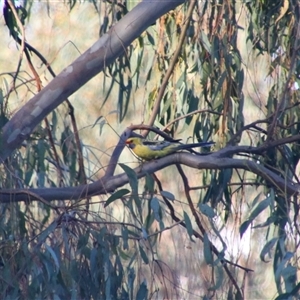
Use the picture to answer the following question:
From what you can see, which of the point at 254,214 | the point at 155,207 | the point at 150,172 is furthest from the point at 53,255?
the point at 254,214

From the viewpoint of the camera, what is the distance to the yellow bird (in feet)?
8.87

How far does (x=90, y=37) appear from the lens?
20.8 feet

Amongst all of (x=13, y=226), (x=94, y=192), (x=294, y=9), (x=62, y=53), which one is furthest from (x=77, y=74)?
(x=62, y=53)

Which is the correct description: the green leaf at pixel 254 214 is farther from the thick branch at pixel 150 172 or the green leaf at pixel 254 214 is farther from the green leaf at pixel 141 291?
the green leaf at pixel 141 291

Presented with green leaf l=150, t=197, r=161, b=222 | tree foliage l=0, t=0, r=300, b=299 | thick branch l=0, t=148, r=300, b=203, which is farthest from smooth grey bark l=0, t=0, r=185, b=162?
green leaf l=150, t=197, r=161, b=222

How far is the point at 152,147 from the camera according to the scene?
9.04 ft

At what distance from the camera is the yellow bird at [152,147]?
8.87ft

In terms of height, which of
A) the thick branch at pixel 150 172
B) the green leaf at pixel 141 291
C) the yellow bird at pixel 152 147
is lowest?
the green leaf at pixel 141 291

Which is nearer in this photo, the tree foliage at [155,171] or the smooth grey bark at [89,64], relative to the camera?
the tree foliage at [155,171]

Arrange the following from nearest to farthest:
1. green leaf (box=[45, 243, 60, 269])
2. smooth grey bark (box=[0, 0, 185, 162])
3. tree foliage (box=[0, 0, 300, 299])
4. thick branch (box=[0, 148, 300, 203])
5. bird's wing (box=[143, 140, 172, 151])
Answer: green leaf (box=[45, 243, 60, 269]) → tree foliage (box=[0, 0, 300, 299]) → thick branch (box=[0, 148, 300, 203]) → smooth grey bark (box=[0, 0, 185, 162]) → bird's wing (box=[143, 140, 172, 151])

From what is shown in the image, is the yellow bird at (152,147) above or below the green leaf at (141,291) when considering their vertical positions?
above

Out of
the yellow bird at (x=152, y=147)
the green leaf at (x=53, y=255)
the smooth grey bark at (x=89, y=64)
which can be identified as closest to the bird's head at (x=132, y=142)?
the yellow bird at (x=152, y=147)

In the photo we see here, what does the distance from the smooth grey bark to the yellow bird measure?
32 centimetres

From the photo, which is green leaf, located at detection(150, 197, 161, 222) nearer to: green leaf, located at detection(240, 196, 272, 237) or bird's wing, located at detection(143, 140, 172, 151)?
green leaf, located at detection(240, 196, 272, 237)
